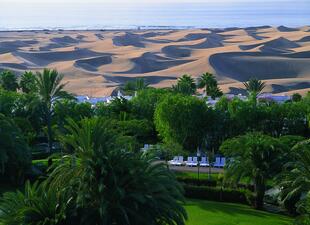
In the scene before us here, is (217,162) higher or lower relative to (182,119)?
lower

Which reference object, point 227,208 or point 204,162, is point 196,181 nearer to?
point 227,208

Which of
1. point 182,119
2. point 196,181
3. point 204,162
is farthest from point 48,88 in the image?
point 196,181

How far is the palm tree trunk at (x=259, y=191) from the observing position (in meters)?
25.6

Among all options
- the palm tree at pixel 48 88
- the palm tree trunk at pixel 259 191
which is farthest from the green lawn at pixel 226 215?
the palm tree at pixel 48 88

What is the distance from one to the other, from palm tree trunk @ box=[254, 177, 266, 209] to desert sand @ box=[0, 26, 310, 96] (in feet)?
137

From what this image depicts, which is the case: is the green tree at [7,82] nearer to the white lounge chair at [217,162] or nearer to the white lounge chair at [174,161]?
the white lounge chair at [174,161]

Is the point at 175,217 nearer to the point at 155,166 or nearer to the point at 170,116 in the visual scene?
the point at 155,166

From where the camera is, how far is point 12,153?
26.0m

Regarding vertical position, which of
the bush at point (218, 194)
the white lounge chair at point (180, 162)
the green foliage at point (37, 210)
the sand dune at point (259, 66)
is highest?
the sand dune at point (259, 66)

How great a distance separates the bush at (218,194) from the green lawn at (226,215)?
2.27ft

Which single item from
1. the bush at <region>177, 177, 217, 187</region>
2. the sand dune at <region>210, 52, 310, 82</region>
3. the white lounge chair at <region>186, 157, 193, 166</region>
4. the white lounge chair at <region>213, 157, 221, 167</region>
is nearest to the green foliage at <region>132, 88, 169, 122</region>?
the white lounge chair at <region>186, 157, 193, 166</region>

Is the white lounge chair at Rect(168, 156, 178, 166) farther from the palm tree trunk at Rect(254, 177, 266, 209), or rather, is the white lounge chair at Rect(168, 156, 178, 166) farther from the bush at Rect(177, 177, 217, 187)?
the palm tree trunk at Rect(254, 177, 266, 209)

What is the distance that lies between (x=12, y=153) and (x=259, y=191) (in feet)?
36.7

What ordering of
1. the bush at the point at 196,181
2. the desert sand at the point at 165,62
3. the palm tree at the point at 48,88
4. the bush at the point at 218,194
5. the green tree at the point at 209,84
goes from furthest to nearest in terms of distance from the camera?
the desert sand at the point at 165,62, the green tree at the point at 209,84, the palm tree at the point at 48,88, the bush at the point at 196,181, the bush at the point at 218,194
